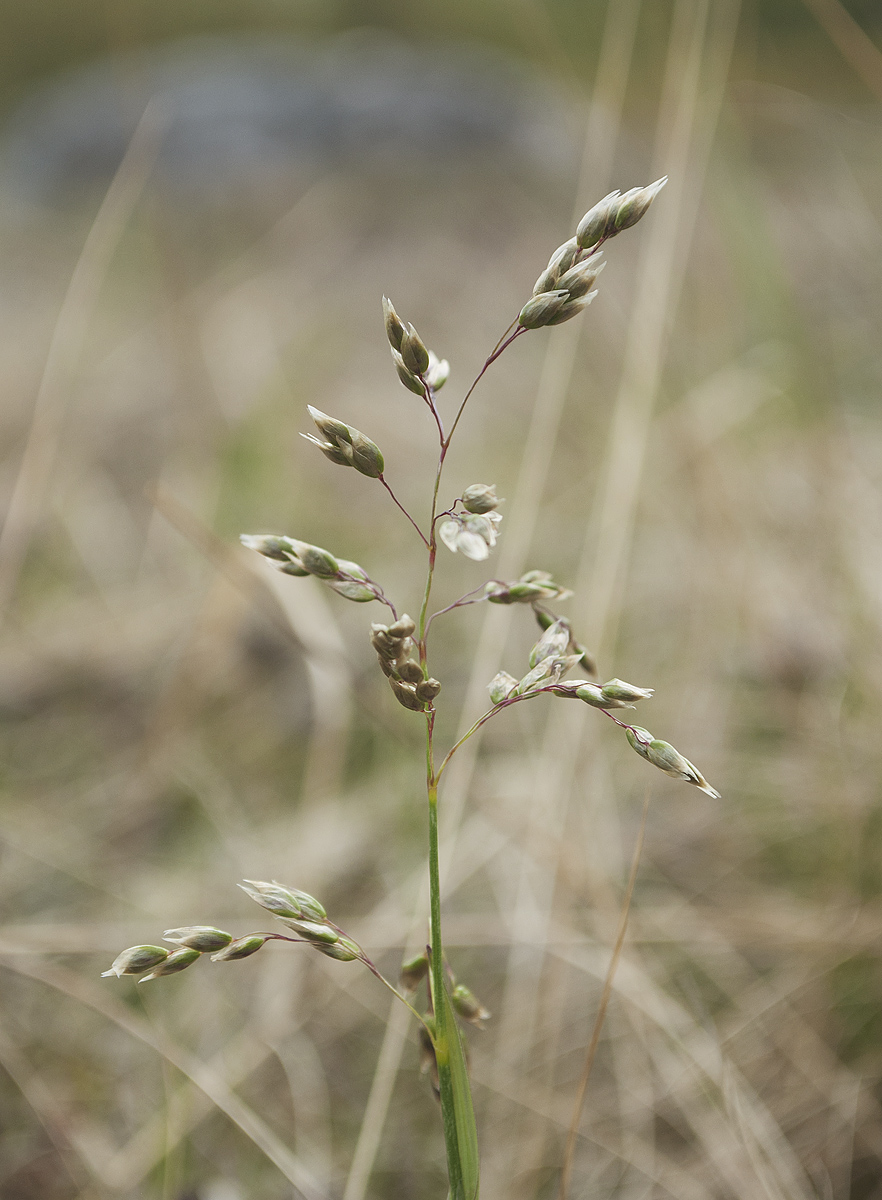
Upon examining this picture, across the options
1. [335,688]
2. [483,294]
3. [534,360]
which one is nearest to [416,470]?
[534,360]

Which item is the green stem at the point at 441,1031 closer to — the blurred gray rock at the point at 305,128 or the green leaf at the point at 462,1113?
the green leaf at the point at 462,1113

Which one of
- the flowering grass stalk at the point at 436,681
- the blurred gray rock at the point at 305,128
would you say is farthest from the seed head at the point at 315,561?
the blurred gray rock at the point at 305,128

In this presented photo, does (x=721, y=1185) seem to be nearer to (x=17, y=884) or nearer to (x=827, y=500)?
(x=17, y=884)

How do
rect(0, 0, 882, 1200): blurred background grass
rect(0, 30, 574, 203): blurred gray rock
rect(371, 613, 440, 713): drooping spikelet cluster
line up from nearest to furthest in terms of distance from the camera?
1. rect(371, 613, 440, 713): drooping spikelet cluster
2. rect(0, 0, 882, 1200): blurred background grass
3. rect(0, 30, 574, 203): blurred gray rock

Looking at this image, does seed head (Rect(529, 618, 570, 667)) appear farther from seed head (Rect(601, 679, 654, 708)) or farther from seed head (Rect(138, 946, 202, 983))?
seed head (Rect(138, 946, 202, 983))

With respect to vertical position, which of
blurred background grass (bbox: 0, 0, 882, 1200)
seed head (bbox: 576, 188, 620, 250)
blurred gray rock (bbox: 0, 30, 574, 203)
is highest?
blurred gray rock (bbox: 0, 30, 574, 203)

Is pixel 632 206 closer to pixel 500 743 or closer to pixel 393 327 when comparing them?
pixel 393 327

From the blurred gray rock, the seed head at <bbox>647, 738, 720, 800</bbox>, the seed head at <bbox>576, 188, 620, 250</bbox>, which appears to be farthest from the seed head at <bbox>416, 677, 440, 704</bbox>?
the blurred gray rock
